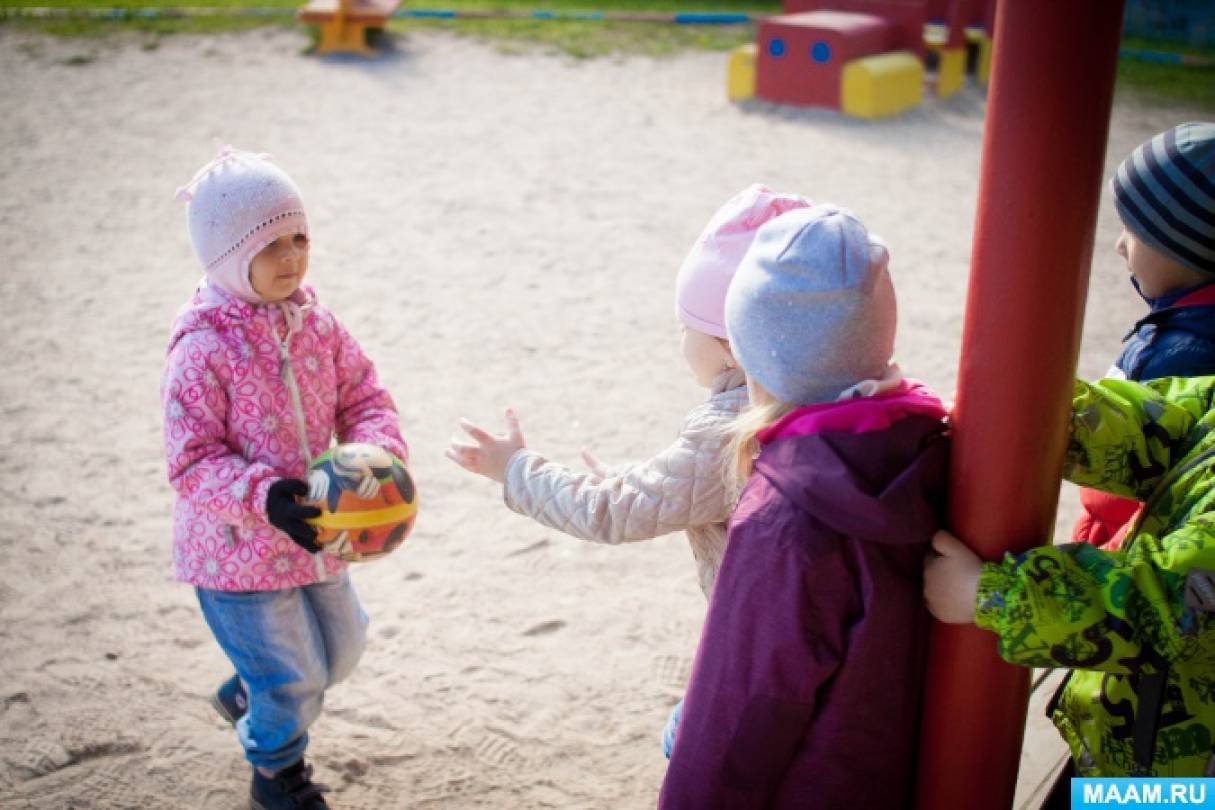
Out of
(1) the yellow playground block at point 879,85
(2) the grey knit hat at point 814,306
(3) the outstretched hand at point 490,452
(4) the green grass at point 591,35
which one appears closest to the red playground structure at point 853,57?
(1) the yellow playground block at point 879,85

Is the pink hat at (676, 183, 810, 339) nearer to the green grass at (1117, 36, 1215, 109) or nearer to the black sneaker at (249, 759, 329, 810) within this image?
the black sneaker at (249, 759, 329, 810)

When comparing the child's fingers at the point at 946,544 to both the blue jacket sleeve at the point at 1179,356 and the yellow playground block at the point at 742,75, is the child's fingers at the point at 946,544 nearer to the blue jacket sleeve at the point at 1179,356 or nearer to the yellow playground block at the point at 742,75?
the blue jacket sleeve at the point at 1179,356

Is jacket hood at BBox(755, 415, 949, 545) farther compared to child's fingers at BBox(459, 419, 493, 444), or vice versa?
child's fingers at BBox(459, 419, 493, 444)

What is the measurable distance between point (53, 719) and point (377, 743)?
99 cm

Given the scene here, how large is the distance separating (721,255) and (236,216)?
4.03ft

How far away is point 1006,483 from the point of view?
2158 millimetres

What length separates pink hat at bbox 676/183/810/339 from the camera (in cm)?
256

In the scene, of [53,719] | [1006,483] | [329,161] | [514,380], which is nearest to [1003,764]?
[1006,483]

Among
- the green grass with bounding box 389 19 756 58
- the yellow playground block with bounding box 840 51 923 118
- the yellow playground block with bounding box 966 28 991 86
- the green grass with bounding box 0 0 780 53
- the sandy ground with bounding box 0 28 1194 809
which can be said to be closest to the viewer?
the sandy ground with bounding box 0 28 1194 809

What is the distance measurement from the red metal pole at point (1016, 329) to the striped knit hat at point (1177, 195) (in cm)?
87

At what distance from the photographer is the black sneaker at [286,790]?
3.34 m

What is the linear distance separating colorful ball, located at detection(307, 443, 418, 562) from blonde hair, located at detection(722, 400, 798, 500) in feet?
3.15

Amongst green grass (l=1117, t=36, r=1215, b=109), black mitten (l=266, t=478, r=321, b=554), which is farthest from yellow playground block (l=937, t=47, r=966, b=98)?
black mitten (l=266, t=478, r=321, b=554)

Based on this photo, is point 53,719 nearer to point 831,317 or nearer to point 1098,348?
point 831,317
